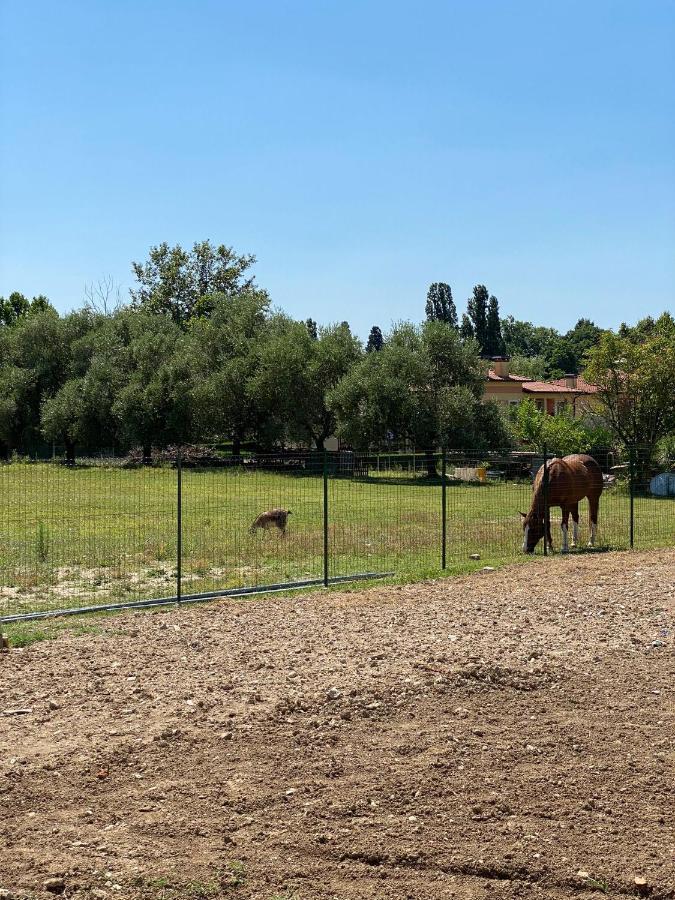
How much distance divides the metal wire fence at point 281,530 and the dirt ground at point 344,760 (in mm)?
3767

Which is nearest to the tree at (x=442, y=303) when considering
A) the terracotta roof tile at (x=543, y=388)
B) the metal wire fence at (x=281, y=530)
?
the terracotta roof tile at (x=543, y=388)

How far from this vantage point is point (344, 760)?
242 inches

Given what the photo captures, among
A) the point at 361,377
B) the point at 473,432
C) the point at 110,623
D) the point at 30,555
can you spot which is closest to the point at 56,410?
the point at 361,377

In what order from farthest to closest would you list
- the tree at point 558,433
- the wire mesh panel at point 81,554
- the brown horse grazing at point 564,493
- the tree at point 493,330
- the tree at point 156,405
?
the tree at point 493,330 < the tree at point 156,405 < the tree at point 558,433 < the brown horse grazing at point 564,493 < the wire mesh panel at point 81,554

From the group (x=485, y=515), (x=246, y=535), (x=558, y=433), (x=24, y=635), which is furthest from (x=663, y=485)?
(x=24, y=635)

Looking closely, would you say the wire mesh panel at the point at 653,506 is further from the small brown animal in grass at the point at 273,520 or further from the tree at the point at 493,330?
the tree at the point at 493,330

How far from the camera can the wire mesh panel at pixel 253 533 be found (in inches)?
577

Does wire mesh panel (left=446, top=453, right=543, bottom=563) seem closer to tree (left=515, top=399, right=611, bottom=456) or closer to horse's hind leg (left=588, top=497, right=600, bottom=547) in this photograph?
horse's hind leg (left=588, top=497, right=600, bottom=547)

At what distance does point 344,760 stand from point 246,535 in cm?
1300

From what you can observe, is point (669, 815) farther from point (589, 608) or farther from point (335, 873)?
point (589, 608)

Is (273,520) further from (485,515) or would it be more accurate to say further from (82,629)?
(82,629)

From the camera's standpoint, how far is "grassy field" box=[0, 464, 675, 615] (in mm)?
14164

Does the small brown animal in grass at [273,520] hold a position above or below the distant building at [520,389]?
below

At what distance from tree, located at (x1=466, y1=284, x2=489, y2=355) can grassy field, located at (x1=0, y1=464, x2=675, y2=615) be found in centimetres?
8922
